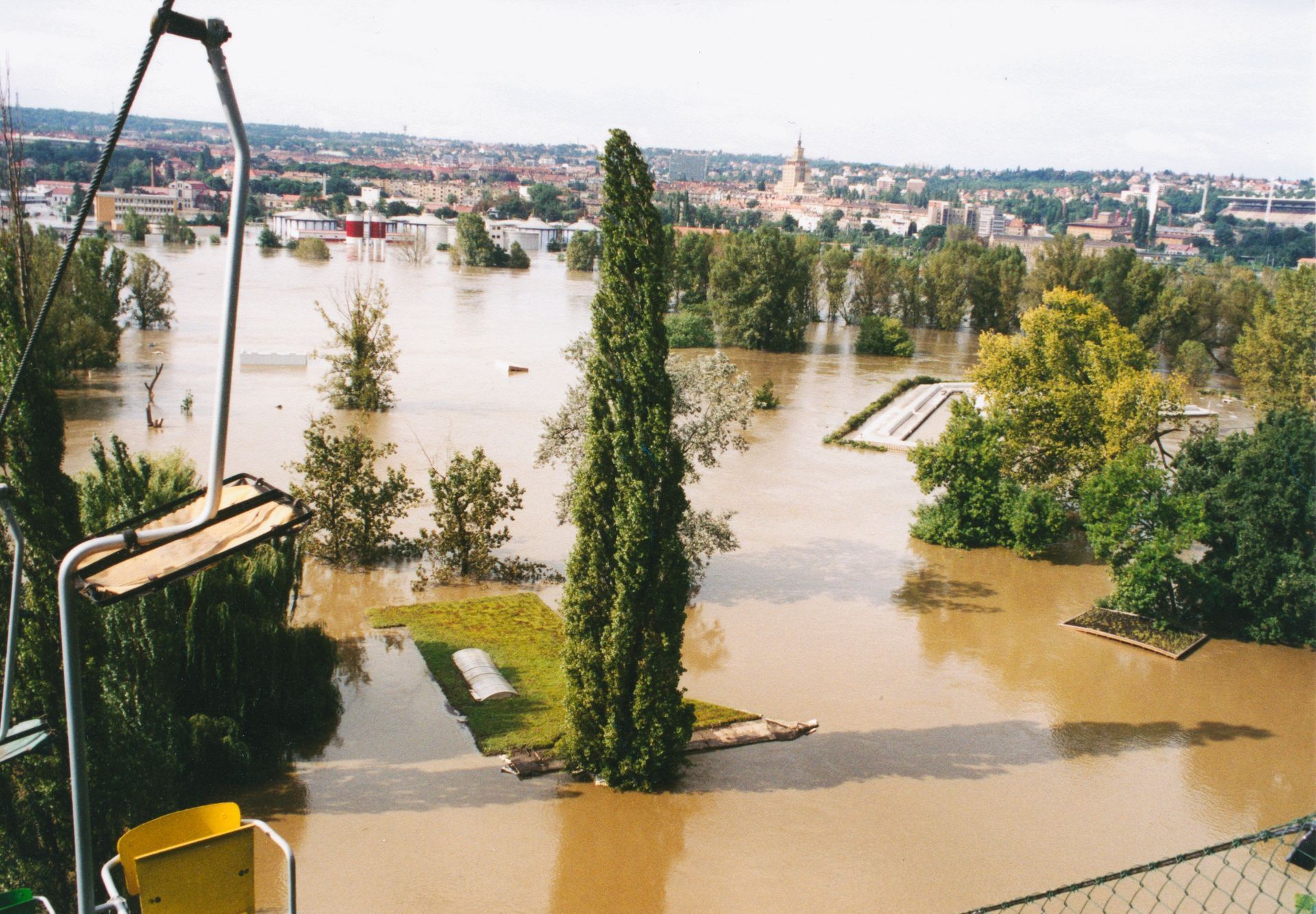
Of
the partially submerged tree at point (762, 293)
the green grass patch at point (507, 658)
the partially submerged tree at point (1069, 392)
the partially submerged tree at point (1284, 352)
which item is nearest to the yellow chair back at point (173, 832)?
the green grass patch at point (507, 658)

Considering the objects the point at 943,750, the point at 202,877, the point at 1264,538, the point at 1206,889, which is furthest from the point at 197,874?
the point at 1264,538

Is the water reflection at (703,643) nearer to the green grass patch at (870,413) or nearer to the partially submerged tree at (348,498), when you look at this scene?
the partially submerged tree at (348,498)

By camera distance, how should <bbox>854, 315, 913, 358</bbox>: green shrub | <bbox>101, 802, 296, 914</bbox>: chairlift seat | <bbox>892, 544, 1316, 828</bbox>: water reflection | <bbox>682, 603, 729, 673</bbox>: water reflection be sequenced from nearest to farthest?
<bbox>101, 802, 296, 914</bbox>: chairlift seat → <bbox>892, 544, 1316, 828</bbox>: water reflection → <bbox>682, 603, 729, 673</bbox>: water reflection → <bbox>854, 315, 913, 358</bbox>: green shrub

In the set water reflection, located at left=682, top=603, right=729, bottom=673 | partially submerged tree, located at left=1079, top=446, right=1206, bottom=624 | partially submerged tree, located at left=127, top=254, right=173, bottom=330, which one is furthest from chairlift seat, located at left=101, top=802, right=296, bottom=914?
partially submerged tree, located at left=127, top=254, right=173, bottom=330

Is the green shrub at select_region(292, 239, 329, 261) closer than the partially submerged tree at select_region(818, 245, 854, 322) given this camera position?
No

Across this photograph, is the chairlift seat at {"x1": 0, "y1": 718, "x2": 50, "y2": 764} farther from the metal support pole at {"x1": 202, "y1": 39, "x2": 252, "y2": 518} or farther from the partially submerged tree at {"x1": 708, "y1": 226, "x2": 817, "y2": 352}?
the partially submerged tree at {"x1": 708, "y1": 226, "x2": 817, "y2": 352}

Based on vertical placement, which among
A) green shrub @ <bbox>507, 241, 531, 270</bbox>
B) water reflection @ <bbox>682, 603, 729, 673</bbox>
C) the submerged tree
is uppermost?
green shrub @ <bbox>507, 241, 531, 270</bbox>
